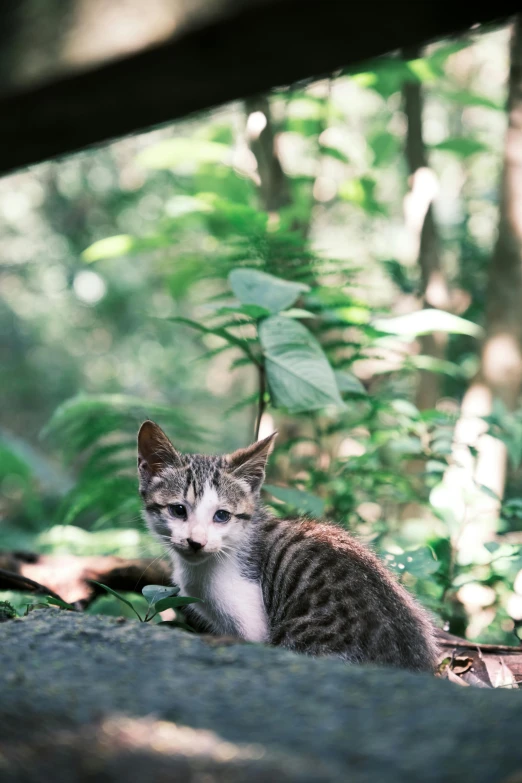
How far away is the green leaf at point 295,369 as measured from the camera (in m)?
2.51

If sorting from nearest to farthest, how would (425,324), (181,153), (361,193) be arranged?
1. (425,324)
2. (181,153)
3. (361,193)

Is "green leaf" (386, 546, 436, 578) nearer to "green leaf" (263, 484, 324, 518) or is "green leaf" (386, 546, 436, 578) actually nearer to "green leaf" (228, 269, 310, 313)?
"green leaf" (263, 484, 324, 518)

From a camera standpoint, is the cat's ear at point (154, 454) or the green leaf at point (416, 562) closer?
the green leaf at point (416, 562)

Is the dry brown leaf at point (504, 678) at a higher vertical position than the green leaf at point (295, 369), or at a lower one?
lower

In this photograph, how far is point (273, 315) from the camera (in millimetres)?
2785

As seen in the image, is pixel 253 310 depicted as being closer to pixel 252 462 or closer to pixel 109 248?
pixel 252 462

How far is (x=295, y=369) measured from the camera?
8.61 feet

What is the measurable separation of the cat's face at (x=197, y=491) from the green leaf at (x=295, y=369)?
0.58ft

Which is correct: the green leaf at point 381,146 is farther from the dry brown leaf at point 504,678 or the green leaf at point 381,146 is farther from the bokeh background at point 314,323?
the dry brown leaf at point 504,678

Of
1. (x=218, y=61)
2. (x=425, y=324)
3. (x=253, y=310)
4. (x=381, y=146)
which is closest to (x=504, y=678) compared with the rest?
(x=425, y=324)

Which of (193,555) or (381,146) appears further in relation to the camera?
(381,146)

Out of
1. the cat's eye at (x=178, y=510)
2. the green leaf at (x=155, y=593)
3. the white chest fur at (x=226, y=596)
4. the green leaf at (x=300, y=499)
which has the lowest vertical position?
the white chest fur at (x=226, y=596)

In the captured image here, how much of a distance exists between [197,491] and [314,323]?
1623mm

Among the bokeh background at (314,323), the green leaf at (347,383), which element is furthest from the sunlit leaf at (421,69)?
the green leaf at (347,383)
